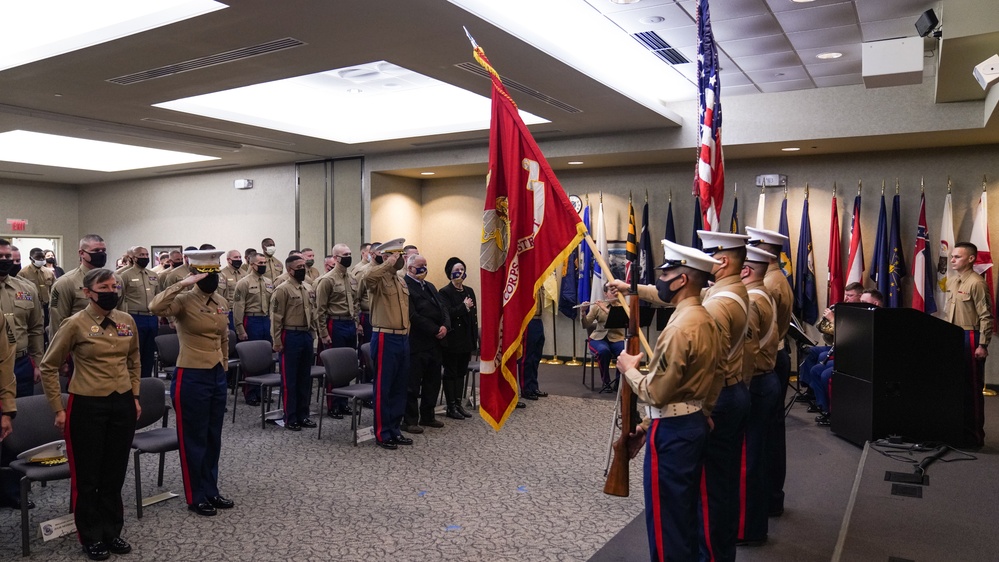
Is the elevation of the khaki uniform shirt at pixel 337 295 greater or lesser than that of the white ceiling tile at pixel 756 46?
lesser

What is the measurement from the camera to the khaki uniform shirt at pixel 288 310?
22.4 feet

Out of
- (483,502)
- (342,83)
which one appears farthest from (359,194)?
(483,502)

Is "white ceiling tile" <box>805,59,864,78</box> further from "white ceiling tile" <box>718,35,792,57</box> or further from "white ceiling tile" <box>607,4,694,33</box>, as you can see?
"white ceiling tile" <box>607,4,694,33</box>

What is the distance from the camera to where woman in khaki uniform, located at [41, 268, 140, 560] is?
12.7ft

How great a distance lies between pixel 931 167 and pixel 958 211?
0.64 m

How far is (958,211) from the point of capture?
9.09 meters

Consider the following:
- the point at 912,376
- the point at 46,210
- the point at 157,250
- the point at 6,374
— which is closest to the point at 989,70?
the point at 912,376

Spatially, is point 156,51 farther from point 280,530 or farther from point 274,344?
point 280,530

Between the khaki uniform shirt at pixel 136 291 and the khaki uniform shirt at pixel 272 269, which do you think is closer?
the khaki uniform shirt at pixel 136 291

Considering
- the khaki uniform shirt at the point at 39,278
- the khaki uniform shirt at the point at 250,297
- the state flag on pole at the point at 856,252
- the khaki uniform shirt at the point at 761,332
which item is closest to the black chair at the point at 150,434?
the khaki uniform shirt at the point at 761,332

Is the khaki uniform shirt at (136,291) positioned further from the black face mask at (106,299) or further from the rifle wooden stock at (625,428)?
the rifle wooden stock at (625,428)

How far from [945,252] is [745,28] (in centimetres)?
449

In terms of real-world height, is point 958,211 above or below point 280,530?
above

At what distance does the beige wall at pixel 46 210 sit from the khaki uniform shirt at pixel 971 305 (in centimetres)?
1548
